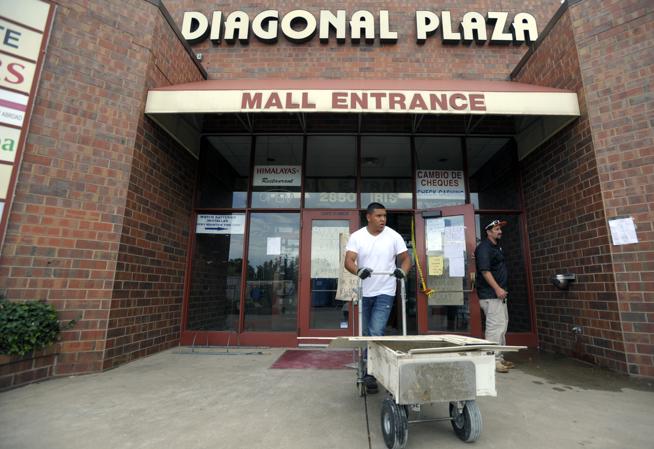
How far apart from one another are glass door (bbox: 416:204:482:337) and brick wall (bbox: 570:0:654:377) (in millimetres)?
1809

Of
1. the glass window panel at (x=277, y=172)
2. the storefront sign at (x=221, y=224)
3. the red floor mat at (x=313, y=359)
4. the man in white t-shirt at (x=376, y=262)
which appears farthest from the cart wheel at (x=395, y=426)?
the storefront sign at (x=221, y=224)

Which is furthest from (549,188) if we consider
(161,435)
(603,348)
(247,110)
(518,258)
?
(161,435)

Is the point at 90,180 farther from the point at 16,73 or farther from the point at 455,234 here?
the point at 455,234

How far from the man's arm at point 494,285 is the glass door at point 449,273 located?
1.21 meters

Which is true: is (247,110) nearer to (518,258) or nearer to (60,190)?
(60,190)

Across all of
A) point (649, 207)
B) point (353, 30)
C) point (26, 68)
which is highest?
point (353, 30)

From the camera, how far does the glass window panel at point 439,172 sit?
5.98m

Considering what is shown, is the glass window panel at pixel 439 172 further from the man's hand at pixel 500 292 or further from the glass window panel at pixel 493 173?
the man's hand at pixel 500 292

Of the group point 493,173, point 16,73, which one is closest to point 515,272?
point 493,173

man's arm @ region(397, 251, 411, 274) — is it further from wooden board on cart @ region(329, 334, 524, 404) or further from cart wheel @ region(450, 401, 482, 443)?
cart wheel @ region(450, 401, 482, 443)

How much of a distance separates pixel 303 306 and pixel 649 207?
4.86m

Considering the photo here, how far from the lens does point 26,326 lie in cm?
334

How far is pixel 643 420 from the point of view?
2576 millimetres

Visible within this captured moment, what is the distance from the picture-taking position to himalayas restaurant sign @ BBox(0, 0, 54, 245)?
3588mm
